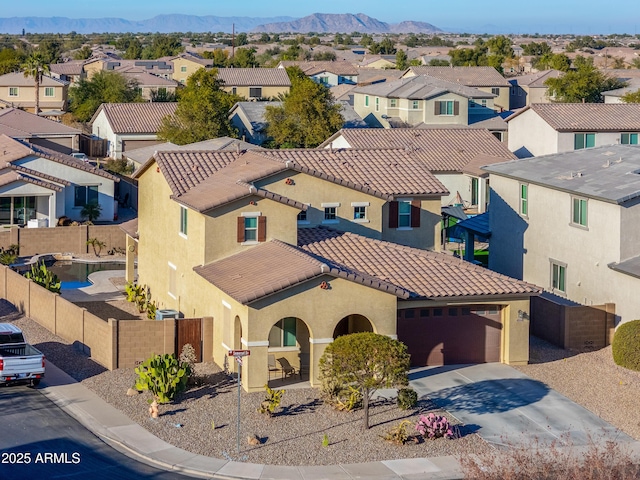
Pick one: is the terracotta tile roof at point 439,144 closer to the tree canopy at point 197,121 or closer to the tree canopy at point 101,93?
the tree canopy at point 197,121

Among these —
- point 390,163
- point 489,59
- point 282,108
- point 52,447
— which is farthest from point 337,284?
point 489,59

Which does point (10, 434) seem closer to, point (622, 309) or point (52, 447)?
point (52, 447)

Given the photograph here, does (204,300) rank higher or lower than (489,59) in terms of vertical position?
lower

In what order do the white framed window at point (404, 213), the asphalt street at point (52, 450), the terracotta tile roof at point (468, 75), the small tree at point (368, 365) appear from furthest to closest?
the terracotta tile roof at point (468, 75) < the white framed window at point (404, 213) < the small tree at point (368, 365) < the asphalt street at point (52, 450)

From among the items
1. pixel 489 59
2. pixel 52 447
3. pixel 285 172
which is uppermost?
pixel 489 59

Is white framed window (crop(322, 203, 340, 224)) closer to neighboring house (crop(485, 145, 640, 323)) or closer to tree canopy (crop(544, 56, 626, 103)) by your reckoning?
neighboring house (crop(485, 145, 640, 323))

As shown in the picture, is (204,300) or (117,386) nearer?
(117,386)

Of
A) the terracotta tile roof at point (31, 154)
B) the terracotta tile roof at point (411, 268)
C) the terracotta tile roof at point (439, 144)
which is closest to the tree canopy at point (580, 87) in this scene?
the terracotta tile roof at point (439, 144)

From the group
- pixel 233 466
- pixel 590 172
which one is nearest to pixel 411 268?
pixel 590 172

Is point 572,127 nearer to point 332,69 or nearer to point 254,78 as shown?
point 254,78
